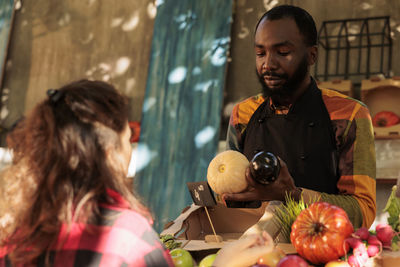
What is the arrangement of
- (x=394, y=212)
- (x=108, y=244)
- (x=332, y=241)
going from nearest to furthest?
(x=108, y=244) → (x=332, y=241) → (x=394, y=212)

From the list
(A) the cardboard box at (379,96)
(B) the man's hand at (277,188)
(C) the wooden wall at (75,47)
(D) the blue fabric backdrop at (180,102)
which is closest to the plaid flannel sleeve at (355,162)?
(B) the man's hand at (277,188)

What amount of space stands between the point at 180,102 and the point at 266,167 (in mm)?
3738

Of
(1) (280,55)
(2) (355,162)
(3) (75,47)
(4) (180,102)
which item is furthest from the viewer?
(3) (75,47)

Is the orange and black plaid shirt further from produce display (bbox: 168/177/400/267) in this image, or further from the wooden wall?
the wooden wall

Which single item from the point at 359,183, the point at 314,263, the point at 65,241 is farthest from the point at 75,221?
the point at 359,183

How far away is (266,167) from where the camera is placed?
5.41 feet

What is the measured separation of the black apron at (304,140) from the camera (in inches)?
80.3

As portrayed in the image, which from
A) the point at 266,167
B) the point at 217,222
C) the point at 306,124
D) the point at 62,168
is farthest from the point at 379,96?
the point at 62,168

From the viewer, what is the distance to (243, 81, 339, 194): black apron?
2039 millimetres

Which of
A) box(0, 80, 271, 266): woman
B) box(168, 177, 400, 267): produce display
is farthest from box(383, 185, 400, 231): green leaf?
box(0, 80, 271, 266): woman

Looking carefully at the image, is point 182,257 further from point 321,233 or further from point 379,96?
point 379,96

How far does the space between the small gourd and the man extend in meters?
0.06

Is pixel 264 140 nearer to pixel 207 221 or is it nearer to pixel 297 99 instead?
pixel 297 99

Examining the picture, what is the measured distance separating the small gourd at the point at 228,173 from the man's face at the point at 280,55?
1.23 ft
